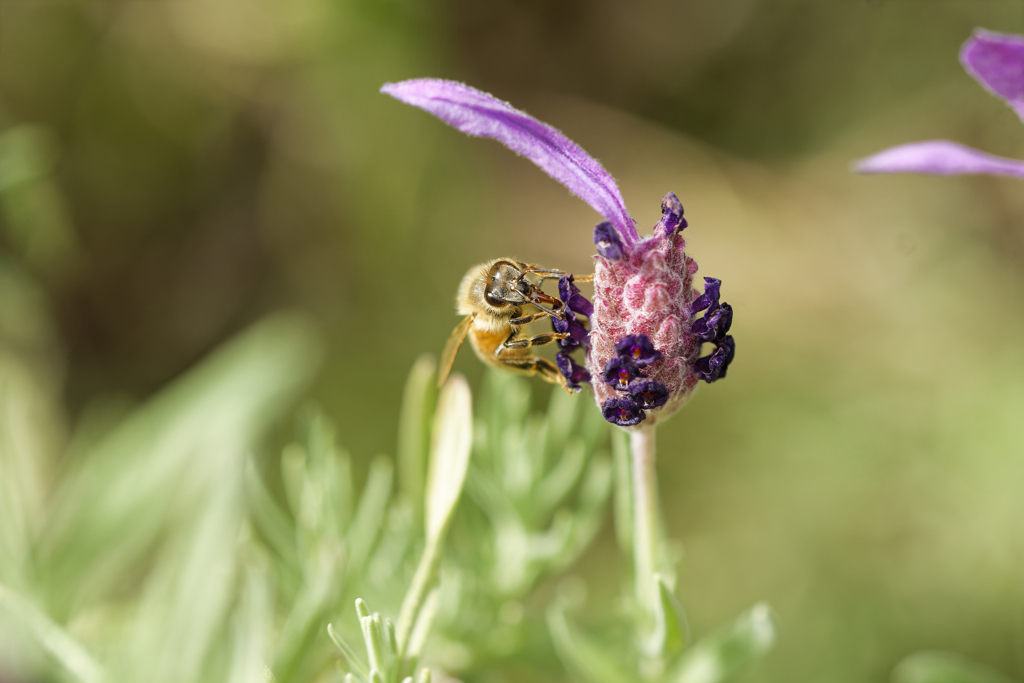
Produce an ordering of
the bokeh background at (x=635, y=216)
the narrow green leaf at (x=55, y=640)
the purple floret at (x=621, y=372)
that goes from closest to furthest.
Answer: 1. the purple floret at (x=621, y=372)
2. the narrow green leaf at (x=55, y=640)
3. the bokeh background at (x=635, y=216)

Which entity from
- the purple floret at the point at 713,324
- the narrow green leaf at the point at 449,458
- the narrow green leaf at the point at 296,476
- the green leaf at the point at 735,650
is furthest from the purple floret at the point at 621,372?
the narrow green leaf at the point at 296,476

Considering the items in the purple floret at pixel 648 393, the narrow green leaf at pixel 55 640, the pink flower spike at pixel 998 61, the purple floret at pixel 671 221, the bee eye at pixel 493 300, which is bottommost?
the narrow green leaf at pixel 55 640

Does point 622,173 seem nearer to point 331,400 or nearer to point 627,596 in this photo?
point 331,400

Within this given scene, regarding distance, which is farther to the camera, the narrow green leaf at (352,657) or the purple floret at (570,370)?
the purple floret at (570,370)

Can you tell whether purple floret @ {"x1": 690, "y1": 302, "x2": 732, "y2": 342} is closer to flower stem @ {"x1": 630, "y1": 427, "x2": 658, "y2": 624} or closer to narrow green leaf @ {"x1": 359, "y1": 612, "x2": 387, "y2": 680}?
flower stem @ {"x1": 630, "y1": 427, "x2": 658, "y2": 624}

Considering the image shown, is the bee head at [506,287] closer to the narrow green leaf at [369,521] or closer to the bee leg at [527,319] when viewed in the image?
the bee leg at [527,319]

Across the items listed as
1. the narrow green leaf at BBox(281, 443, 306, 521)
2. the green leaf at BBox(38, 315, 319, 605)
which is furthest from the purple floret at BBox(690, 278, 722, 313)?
the green leaf at BBox(38, 315, 319, 605)

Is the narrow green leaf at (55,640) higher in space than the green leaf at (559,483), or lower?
lower

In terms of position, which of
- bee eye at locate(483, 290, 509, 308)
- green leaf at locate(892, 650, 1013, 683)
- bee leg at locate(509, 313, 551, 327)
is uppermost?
bee eye at locate(483, 290, 509, 308)
